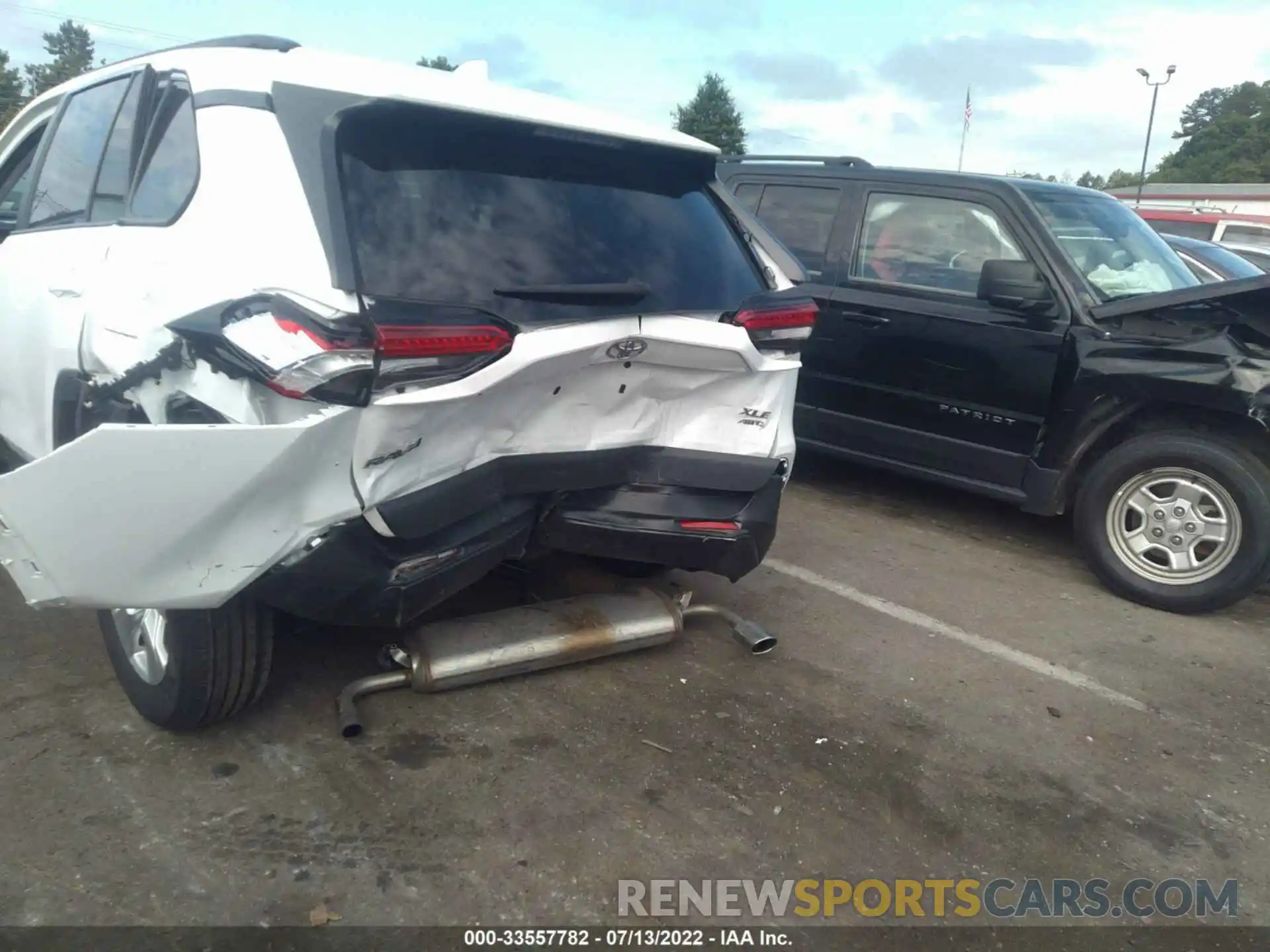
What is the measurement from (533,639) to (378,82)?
6.02 ft

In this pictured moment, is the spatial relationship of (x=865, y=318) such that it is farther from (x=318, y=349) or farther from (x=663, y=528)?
(x=318, y=349)

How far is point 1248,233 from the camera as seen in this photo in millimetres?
14484

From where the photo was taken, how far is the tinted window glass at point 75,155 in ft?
11.7

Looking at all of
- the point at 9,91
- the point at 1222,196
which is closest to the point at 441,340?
the point at 1222,196

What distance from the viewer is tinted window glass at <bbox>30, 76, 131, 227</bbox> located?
3.58m

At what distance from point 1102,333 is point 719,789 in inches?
125

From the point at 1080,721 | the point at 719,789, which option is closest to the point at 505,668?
the point at 719,789

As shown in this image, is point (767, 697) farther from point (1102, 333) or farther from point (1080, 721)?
point (1102, 333)

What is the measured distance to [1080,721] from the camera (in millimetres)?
3672

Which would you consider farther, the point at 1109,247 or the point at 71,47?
the point at 71,47

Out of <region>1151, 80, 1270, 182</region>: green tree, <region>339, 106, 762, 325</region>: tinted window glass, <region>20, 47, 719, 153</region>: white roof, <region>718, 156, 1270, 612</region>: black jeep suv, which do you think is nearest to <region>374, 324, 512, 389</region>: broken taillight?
<region>339, 106, 762, 325</region>: tinted window glass

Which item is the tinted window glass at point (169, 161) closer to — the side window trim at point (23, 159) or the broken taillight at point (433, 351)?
the broken taillight at point (433, 351)

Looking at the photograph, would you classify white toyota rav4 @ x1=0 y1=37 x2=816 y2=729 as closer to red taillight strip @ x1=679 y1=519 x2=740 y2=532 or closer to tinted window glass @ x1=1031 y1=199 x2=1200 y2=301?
red taillight strip @ x1=679 y1=519 x2=740 y2=532

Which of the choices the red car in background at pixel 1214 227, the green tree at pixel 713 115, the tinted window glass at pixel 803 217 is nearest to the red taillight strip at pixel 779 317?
the tinted window glass at pixel 803 217
